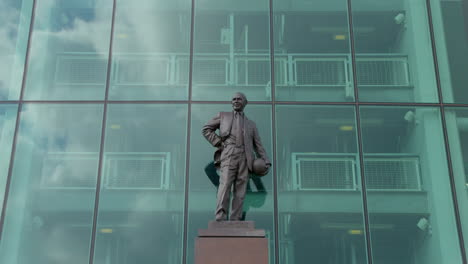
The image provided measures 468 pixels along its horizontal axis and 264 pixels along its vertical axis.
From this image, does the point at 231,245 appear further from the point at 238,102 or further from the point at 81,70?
the point at 81,70

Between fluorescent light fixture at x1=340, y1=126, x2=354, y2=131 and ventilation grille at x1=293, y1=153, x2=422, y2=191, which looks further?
fluorescent light fixture at x1=340, y1=126, x2=354, y2=131

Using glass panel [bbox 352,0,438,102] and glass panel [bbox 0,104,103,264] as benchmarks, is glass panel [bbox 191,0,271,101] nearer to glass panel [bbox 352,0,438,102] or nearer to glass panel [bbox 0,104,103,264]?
glass panel [bbox 352,0,438,102]

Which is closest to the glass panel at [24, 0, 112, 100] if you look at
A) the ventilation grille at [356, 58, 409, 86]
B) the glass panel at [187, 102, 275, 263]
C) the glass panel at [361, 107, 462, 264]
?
the glass panel at [187, 102, 275, 263]

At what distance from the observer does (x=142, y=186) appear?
37.9 ft

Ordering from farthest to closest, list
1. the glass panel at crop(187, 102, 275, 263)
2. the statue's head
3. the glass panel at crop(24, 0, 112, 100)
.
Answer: the glass panel at crop(24, 0, 112, 100) < the glass panel at crop(187, 102, 275, 263) < the statue's head

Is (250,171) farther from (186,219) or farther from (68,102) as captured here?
(68,102)

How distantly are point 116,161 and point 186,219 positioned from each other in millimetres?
1735

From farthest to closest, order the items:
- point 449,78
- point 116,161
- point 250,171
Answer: point 449,78 < point 116,161 < point 250,171

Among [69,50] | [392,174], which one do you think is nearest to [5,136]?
[69,50]

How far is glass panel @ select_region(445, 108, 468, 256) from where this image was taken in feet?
38.0

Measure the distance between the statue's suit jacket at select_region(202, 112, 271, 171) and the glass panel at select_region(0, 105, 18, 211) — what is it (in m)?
3.73

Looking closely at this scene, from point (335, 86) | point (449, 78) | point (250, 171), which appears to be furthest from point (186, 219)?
point (449, 78)

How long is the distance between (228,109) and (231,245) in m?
3.11

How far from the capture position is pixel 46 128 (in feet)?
39.7
